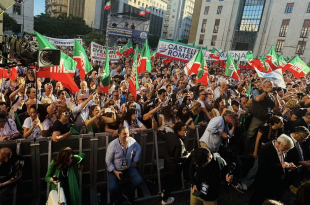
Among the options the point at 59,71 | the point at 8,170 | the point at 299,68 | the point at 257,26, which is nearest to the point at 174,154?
the point at 8,170

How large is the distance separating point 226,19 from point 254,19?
18.4ft

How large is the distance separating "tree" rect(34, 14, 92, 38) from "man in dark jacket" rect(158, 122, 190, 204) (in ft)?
167

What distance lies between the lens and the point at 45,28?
1847 inches

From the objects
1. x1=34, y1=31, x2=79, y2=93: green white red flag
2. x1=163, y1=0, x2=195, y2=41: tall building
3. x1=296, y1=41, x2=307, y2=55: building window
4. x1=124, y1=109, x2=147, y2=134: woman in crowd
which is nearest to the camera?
x1=124, y1=109, x2=147, y2=134: woman in crowd

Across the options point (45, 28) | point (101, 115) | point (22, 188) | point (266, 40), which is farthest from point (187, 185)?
point (45, 28)

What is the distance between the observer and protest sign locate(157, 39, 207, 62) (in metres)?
8.69

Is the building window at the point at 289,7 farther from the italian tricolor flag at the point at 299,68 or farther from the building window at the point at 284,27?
the italian tricolor flag at the point at 299,68

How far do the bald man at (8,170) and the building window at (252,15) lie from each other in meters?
47.7

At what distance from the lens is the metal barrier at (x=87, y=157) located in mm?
3338

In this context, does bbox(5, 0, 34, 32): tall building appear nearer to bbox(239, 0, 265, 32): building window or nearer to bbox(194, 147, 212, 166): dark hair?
bbox(239, 0, 265, 32): building window

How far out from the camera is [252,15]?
4200cm

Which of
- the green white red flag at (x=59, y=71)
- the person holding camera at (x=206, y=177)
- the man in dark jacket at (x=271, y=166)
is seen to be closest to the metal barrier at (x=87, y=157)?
the person holding camera at (x=206, y=177)

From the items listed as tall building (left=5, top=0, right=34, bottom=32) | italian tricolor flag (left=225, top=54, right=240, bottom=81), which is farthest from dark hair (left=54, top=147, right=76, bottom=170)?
tall building (left=5, top=0, right=34, bottom=32)

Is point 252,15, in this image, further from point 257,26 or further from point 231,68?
point 231,68
